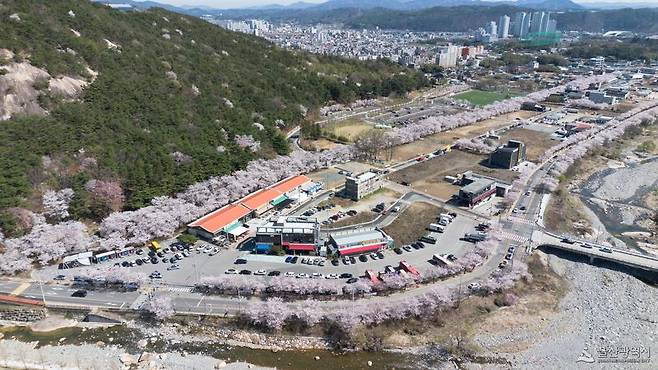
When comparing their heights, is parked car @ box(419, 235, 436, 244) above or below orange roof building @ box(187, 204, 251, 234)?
below

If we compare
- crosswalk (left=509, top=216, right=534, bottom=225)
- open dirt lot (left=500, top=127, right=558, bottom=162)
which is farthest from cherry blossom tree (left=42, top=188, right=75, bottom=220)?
open dirt lot (left=500, top=127, right=558, bottom=162)

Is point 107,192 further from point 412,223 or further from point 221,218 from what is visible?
point 412,223

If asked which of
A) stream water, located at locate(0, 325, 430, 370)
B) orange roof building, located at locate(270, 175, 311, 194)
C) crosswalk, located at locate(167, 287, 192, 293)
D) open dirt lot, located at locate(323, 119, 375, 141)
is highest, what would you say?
open dirt lot, located at locate(323, 119, 375, 141)

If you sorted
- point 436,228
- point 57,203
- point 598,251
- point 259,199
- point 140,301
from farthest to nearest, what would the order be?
1. point 259,199
2. point 436,228
3. point 57,203
4. point 598,251
5. point 140,301

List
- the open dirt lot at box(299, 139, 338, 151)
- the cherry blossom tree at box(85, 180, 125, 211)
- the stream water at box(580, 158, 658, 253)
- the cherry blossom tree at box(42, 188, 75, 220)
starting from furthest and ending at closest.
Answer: the open dirt lot at box(299, 139, 338, 151)
the stream water at box(580, 158, 658, 253)
the cherry blossom tree at box(85, 180, 125, 211)
the cherry blossom tree at box(42, 188, 75, 220)

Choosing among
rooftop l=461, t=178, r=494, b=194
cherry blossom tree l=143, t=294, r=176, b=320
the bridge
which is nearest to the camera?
cherry blossom tree l=143, t=294, r=176, b=320

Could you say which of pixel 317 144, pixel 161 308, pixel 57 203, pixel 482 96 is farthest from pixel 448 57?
pixel 161 308

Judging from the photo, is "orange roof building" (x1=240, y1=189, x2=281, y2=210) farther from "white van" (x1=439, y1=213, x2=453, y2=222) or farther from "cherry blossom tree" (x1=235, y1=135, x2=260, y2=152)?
"white van" (x1=439, y1=213, x2=453, y2=222)
